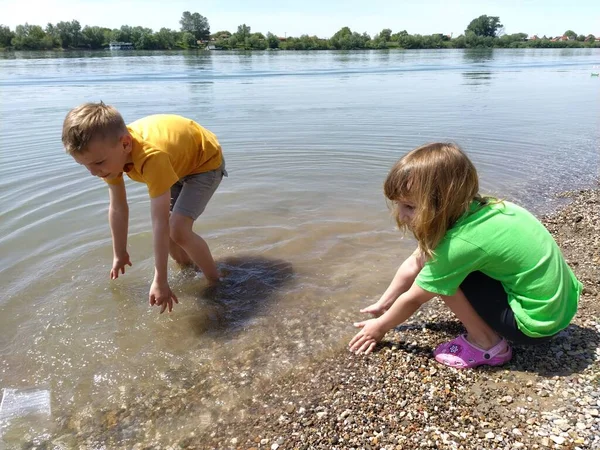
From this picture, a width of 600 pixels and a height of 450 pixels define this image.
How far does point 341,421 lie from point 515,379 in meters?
1.00

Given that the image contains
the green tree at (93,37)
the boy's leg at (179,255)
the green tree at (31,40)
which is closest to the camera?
the boy's leg at (179,255)

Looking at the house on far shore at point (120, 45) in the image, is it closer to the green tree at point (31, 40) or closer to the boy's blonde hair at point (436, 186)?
the green tree at point (31, 40)

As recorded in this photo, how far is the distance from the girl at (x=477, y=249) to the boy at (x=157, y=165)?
147cm

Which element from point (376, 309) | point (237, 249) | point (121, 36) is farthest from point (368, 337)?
point (121, 36)

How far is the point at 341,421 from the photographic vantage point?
2391mm

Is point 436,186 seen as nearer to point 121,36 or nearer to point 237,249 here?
point 237,249

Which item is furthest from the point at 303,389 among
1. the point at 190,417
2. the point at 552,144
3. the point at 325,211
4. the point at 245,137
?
the point at 552,144

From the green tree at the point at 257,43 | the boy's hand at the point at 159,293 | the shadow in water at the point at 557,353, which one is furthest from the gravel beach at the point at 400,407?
the green tree at the point at 257,43

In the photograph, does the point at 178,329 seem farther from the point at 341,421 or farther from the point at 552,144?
the point at 552,144

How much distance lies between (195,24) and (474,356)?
397 ft

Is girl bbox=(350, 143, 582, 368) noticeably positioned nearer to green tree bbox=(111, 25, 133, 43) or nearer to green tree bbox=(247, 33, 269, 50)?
green tree bbox=(247, 33, 269, 50)

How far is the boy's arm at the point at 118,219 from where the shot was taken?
3477 millimetres

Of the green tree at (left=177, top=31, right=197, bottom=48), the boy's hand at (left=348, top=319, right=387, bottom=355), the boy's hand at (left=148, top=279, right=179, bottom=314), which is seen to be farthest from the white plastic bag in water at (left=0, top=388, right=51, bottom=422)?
the green tree at (left=177, top=31, right=197, bottom=48)

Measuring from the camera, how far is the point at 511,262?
236 cm
